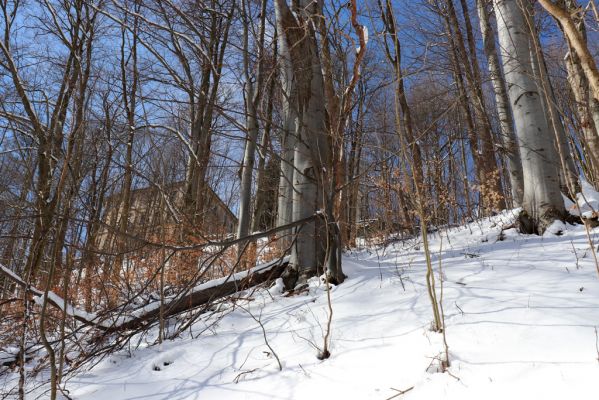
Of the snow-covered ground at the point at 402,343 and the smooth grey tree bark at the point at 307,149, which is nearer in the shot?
the snow-covered ground at the point at 402,343

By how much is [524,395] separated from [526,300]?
2.52 ft

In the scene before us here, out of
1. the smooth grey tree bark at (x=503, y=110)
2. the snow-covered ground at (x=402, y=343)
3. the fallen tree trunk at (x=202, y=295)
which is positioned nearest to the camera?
the snow-covered ground at (x=402, y=343)

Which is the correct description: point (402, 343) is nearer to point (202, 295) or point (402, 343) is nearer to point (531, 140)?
point (202, 295)

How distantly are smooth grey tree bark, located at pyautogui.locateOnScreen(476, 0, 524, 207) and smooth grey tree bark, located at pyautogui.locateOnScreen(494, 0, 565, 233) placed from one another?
9.34 feet

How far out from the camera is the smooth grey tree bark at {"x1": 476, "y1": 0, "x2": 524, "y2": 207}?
657 cm

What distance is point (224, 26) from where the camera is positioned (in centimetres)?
696

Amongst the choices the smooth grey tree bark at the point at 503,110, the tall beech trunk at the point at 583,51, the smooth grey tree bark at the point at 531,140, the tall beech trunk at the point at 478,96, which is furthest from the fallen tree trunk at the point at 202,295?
the tall beech trunk at the point at 478,96

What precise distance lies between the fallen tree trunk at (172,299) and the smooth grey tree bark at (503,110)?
17.1 feet

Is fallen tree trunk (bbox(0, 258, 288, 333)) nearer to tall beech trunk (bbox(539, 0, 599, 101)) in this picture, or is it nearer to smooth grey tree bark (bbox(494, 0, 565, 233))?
tall beech trunk (bbox(539, 0, 599, 101))

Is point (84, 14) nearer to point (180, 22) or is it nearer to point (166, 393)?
point (180, 22)

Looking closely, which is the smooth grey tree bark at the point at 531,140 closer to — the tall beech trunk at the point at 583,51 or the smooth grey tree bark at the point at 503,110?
the smooth grey tree bark at the point at 503,110

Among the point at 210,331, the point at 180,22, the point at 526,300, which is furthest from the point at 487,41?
the point at 210,331

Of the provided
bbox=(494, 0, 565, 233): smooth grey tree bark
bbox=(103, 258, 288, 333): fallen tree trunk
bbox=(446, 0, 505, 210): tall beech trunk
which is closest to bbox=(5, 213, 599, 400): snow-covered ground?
bbox=(103, 258, 288, 333): fallen tree trunk

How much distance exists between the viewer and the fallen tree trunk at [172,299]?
253 cm
